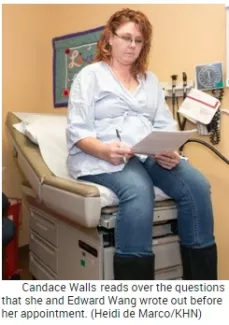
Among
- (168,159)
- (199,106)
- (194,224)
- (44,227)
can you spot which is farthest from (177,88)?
(44,227)

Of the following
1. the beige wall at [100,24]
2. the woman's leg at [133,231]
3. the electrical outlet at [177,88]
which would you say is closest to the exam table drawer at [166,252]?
the woman's leg at [133,231]

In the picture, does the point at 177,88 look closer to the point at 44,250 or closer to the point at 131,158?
the point at 131,158

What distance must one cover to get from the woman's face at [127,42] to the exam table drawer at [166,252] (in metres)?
0.56

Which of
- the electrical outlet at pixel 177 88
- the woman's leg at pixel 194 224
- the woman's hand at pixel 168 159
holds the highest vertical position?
the electrical outlet at pixel 177 88

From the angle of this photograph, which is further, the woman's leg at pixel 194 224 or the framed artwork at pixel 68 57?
the framed artwork at pixel 68 57

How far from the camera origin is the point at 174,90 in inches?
53.4

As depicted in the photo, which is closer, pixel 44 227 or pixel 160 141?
pixel 160 141

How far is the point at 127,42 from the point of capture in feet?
3.39

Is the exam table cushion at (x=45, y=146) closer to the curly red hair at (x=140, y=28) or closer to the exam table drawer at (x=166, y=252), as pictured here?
the exam table drawer at (x=166, y=252)

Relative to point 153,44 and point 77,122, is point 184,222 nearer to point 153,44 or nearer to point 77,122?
point 77,122

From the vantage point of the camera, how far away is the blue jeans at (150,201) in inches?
34.0

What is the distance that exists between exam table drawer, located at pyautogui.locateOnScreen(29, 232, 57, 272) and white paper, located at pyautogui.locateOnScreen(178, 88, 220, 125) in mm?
703
